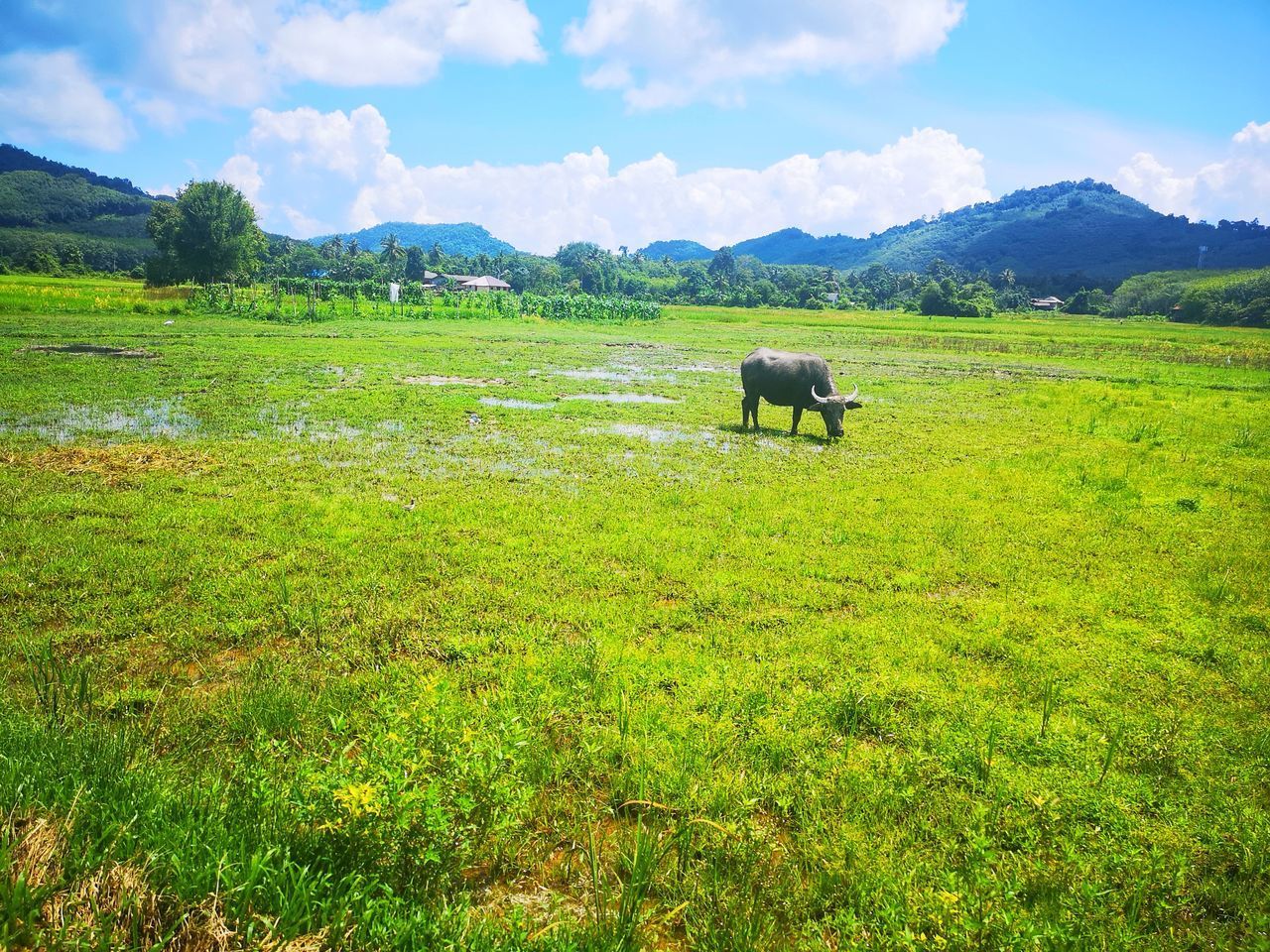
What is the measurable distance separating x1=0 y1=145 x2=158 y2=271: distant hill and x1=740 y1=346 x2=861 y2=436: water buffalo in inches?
3391

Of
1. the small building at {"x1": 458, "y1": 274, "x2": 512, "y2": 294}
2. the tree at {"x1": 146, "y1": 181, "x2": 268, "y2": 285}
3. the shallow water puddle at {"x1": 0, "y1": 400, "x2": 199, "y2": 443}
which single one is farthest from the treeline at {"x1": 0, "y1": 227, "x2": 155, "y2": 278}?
the shallow water puddle at {"x1": 0, "y1": 400, "x2": 199, "y2": 443}

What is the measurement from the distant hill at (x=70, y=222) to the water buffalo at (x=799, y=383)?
86.1 meters

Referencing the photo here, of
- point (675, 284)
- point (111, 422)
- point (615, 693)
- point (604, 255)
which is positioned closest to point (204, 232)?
point (111, 422)

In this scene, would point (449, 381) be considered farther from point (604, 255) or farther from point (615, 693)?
point (604, 255)

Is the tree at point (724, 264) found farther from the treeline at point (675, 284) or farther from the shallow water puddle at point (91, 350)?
the shallow water puddle at point (91, 350)

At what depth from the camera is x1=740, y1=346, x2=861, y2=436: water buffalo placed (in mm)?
13500

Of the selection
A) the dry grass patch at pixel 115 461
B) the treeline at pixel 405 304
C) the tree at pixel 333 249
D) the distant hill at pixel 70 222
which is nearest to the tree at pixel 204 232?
the treeline at pixel 405 304

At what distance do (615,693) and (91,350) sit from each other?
24315 millimetres

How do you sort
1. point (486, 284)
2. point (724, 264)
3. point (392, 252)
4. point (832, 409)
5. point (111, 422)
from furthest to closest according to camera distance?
point (724, 264) < point (392, 252) < point (486, 284) < point (832, 409) < point (111, 422)

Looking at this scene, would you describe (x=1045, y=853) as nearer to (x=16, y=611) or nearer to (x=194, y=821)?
(x=194, y=821)

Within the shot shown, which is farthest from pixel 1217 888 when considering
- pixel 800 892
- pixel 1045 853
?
pixel 800 892

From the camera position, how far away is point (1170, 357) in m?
36.0

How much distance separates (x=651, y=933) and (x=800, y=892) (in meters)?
0.78

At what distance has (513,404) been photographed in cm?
1620
